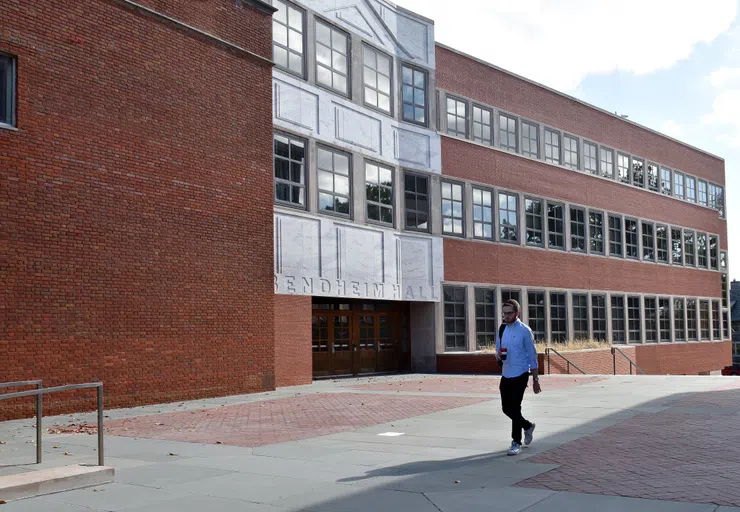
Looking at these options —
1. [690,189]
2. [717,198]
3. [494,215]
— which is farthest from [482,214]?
[717,198]

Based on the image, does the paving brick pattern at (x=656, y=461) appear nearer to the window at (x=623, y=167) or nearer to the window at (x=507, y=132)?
the window at (x=507, y=132)

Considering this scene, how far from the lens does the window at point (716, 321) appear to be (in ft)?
149

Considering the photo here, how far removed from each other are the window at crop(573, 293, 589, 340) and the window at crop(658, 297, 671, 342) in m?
6.90

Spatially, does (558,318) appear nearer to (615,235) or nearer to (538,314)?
(538,314)

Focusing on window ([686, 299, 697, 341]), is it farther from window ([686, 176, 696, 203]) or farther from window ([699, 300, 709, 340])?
window ([686, 176, 696, 203])

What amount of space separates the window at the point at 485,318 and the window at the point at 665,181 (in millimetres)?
16179

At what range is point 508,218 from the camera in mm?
31484

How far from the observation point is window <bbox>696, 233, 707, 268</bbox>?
4479 cm

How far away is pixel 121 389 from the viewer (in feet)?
52.3

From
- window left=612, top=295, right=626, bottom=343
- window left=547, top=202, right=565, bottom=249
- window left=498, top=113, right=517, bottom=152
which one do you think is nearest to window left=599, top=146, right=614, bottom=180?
window left=547, top=202, right=565, bottom=249

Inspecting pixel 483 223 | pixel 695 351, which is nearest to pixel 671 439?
pixel 483 223

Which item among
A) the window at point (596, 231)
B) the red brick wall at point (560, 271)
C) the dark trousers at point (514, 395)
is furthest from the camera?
the window at point (596, 231)

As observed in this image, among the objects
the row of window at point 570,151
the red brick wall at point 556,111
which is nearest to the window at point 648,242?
the row of window at point 570,151

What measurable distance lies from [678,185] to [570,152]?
10746mm
